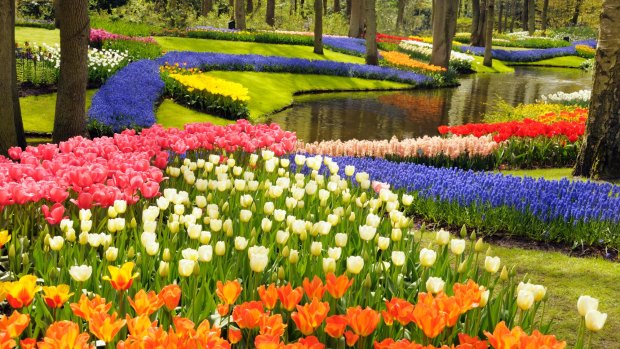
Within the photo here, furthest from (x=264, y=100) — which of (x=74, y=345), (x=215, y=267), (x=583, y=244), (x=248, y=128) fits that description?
(x=74, y=345)

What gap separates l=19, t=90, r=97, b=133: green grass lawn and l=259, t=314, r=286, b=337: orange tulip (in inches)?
470

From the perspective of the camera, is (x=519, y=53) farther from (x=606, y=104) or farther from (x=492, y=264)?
(x=492, y=264)

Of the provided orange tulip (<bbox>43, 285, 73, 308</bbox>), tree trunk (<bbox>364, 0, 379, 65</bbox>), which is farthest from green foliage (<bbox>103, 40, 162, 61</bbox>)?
orange tulip (<bbox>43, 285, 73, 308</bbox>)

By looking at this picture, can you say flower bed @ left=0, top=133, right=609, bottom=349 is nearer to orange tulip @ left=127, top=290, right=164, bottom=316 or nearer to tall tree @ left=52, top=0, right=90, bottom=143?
orange tulip @ left=127, top=290, right=164, bottom=316

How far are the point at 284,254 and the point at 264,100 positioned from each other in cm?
1639

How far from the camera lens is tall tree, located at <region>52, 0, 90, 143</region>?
998cm

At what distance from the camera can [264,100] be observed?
65.6 feet

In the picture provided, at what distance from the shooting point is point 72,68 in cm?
1043

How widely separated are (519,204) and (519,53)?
136ft

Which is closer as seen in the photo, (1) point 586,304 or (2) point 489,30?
(1) point 586,304

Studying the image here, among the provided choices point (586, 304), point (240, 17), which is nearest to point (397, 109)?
point (240, 17)

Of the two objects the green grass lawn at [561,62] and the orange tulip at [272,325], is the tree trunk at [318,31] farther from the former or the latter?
the orange tulip at [272,325]

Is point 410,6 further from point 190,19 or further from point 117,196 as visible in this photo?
point 117,196

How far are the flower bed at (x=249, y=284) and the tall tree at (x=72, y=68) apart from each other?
13.9ft
